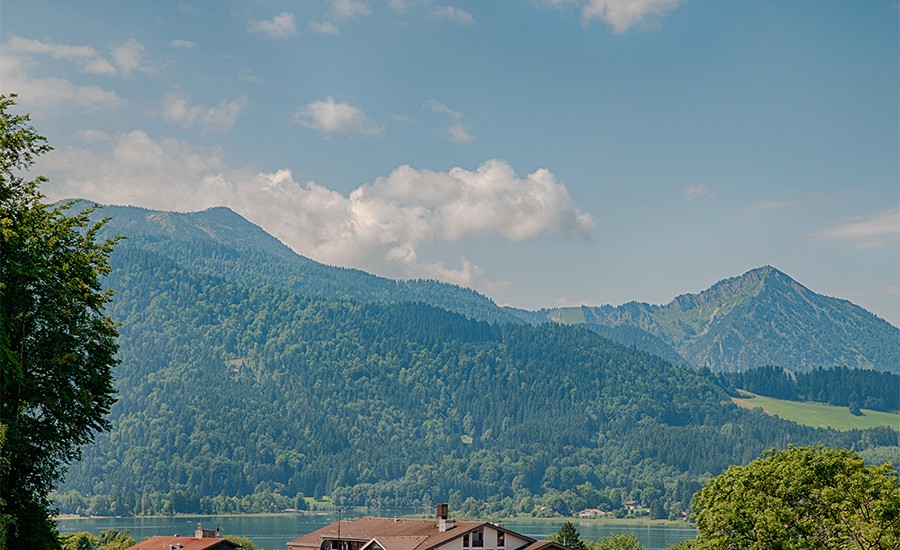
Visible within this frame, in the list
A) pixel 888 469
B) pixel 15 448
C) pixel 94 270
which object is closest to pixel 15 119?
pixel 94 270

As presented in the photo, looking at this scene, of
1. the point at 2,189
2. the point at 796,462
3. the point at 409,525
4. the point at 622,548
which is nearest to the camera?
the point at 2,189

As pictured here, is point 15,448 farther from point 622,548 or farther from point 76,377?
point 622,548

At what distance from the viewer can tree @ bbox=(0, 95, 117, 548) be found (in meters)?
34.3

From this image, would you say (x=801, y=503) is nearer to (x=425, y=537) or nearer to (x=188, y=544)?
(x=425, y=537)

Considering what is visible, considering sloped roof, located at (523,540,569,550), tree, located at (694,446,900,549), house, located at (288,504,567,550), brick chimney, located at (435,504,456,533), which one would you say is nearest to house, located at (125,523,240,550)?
house, located at (288,504,567,550)

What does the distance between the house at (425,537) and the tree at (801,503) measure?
33986 mm

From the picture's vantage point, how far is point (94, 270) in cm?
3969

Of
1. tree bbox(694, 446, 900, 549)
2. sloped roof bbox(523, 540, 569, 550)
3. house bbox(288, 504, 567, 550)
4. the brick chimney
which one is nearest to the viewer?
tree bbox(694, 446, 900, 549)

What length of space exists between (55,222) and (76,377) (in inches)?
204

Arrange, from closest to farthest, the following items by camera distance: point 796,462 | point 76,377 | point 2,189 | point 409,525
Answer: point 2,189
point 76,377
point 796,462
point 409,525

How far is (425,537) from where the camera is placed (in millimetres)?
92688

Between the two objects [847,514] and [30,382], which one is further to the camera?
[847,514]

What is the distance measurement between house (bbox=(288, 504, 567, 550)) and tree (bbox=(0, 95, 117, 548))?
53.8 meters

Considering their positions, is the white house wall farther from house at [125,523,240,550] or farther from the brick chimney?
house at [125,523,240,550]
